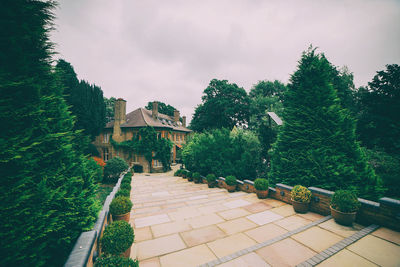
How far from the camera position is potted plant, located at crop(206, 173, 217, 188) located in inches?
452

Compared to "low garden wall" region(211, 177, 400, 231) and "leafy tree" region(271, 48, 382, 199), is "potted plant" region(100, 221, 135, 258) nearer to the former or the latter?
"low garden wall" region(211, 177, 400, 231)

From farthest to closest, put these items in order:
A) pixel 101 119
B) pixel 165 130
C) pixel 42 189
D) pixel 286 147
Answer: pixel 165 130 → pixel 101 119 → pixel 286 147 → pixel 42 189

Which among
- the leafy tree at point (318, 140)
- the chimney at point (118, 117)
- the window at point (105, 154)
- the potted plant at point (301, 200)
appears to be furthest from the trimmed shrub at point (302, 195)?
the window at point (105, 154)

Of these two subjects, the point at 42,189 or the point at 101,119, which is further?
the point at 101,119

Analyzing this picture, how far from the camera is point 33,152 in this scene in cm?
250

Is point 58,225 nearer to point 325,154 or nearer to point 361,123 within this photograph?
point 325,154

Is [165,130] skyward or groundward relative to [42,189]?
skyward

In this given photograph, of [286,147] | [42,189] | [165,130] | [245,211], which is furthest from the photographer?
[165,130]

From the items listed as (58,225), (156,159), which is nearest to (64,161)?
(58,225)

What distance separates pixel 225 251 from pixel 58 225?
3584 mm

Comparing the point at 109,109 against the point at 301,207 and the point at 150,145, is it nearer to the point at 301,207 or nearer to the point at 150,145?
the point at 150,145

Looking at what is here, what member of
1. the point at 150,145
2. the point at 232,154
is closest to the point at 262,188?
the point at 232,154

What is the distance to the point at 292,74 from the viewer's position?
814cm

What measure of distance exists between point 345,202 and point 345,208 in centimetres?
18
